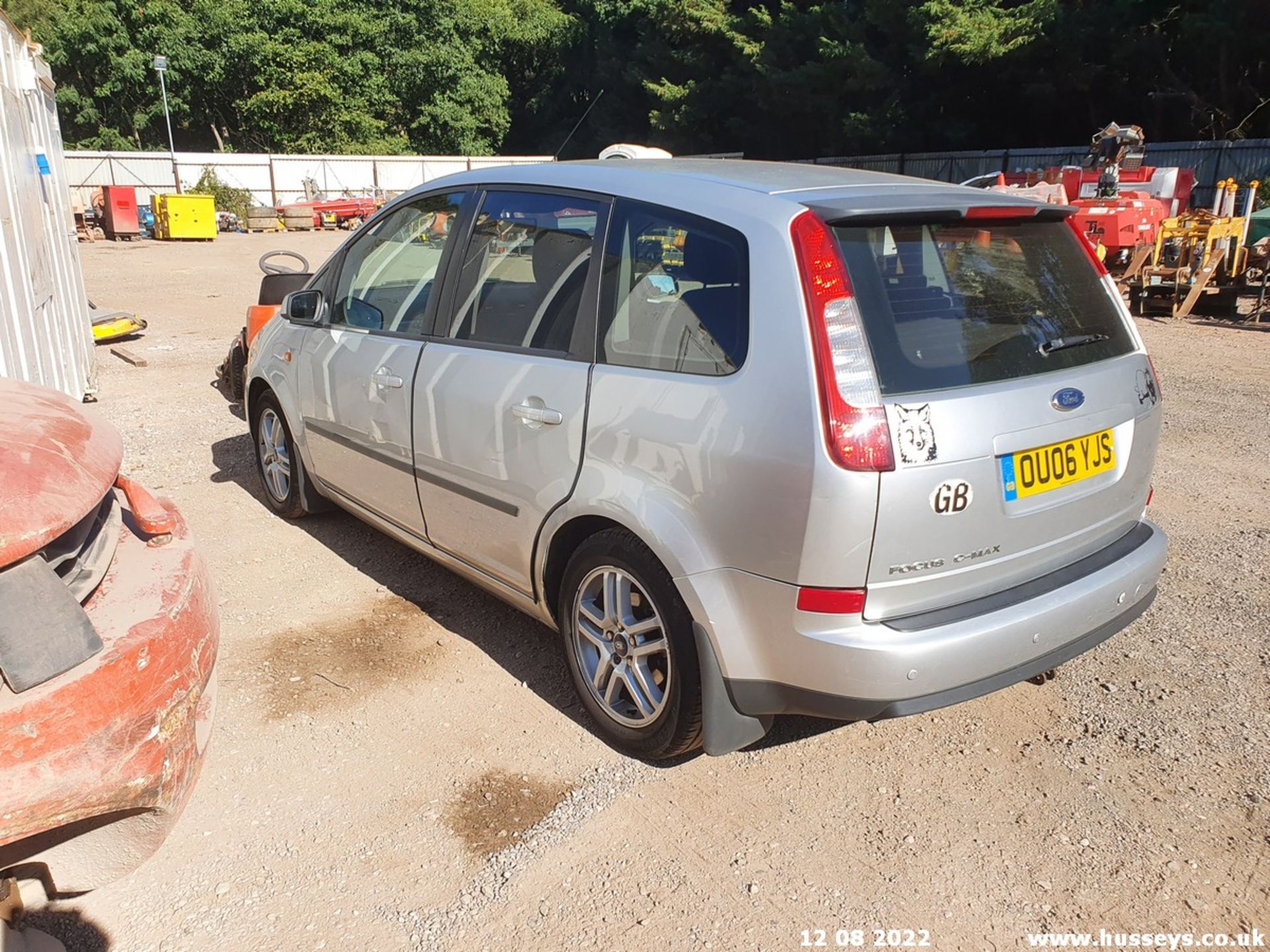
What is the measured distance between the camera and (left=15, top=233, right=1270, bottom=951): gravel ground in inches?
95.2

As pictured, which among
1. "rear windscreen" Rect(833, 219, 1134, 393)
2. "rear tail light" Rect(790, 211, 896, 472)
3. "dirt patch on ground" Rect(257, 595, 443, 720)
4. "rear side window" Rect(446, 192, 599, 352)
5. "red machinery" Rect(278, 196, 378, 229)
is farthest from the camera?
"red machinery" Rect(278, 196, 378, 229)

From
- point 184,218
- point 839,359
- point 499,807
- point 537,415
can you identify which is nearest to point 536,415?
point 537,415

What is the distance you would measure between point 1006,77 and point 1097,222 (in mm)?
18261

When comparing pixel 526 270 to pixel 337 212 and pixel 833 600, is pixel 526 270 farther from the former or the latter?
pixel 337 212

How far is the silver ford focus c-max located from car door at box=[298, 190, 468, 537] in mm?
257

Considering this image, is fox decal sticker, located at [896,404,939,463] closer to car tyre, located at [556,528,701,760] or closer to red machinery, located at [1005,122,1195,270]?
car tyre, located at [556,528,701,760]

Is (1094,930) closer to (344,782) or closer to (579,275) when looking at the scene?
(344,782)

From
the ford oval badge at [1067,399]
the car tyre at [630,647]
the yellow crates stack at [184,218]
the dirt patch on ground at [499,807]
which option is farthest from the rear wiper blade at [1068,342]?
the yellow crates stack at [184,218]

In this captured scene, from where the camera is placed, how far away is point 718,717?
2.68 m

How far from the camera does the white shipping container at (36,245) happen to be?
5.42m

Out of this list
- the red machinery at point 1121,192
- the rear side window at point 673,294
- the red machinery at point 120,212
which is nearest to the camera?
the rear side window at point 673,294

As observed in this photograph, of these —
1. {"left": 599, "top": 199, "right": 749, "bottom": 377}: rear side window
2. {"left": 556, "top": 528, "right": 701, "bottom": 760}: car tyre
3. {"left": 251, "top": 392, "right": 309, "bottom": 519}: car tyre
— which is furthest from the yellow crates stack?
{"left": 556, "top": 528, "right": 701, "bottom": 760}: car tyre

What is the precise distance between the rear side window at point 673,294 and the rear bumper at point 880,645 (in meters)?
0.64

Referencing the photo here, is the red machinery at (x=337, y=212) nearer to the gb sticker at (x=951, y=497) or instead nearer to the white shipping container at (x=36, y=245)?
the white shipping container at (x=36, y=245)
